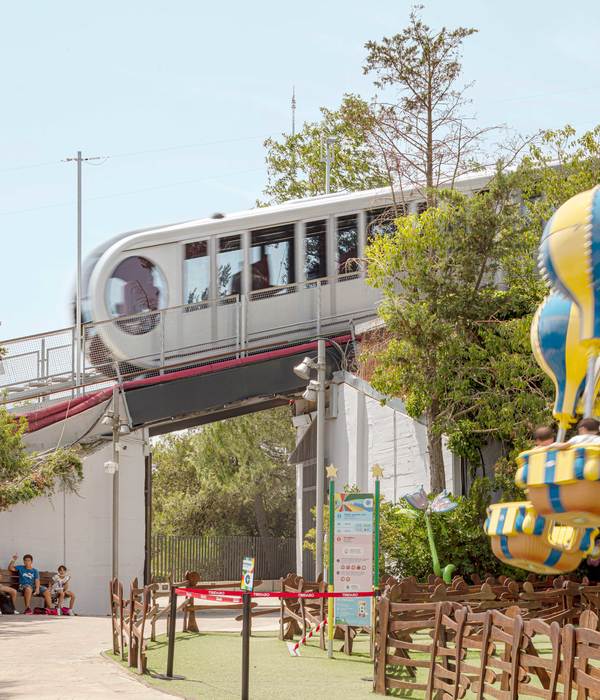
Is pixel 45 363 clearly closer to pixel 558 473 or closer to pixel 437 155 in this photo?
pixel 437 155

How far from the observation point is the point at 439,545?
2314 cm

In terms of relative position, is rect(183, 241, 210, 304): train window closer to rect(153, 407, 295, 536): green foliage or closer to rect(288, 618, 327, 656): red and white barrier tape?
rect(288, 618, 327, 656): red and white barrier tape

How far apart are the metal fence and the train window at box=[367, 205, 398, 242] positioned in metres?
10.9

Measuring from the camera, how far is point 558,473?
384 inches

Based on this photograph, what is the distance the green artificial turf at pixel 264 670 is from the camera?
13.2 meters

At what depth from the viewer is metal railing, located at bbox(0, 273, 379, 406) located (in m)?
27.9

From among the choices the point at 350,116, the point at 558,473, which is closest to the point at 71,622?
the point at 350,116

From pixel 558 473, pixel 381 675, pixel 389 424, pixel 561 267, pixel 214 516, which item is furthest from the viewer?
pixel 214 516

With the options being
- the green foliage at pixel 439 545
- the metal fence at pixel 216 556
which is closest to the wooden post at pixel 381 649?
the green foliage at pixel 439 545

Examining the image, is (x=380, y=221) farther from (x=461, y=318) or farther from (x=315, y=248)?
(x=461, y=318)

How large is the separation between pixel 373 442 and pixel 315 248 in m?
5.33

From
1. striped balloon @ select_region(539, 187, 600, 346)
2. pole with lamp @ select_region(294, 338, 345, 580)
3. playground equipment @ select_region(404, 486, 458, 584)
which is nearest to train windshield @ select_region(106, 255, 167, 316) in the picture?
pole with lamp @ select_region(294, 338, 345, 580)

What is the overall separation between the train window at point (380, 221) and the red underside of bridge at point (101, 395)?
350 cm

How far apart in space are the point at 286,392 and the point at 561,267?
18.2 meters
